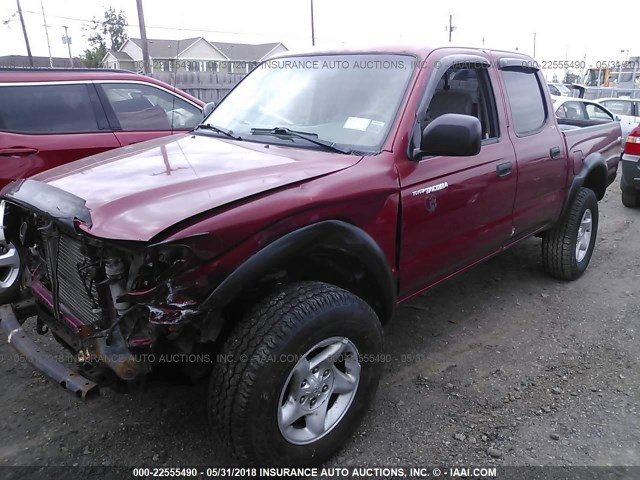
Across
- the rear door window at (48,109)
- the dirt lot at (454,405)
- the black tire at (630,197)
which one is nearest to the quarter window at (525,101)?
the dirt lot at (454,405)

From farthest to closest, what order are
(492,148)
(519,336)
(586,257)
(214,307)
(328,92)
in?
(586,257), (519,336), (492,148), (328,92), (214,307)

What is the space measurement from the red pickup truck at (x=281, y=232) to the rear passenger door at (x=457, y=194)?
13 millimetres

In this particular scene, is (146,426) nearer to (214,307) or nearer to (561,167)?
(214,307)

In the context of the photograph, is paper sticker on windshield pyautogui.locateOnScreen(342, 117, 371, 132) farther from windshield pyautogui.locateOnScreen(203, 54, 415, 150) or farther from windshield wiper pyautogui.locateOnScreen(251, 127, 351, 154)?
windshield wiper pyautogui.locateOnScreen(251, 127, 351, 154)

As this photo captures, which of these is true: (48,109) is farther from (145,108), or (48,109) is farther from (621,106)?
(621,106)

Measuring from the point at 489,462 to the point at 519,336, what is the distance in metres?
1.45

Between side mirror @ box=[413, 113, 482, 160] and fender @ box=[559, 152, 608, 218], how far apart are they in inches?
88.3

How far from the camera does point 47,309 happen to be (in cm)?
250

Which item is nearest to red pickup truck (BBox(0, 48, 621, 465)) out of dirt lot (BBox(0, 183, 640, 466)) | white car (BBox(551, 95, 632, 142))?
dirt lot (BBox(0, 183, 640, 466))

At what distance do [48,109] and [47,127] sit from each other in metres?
0.18

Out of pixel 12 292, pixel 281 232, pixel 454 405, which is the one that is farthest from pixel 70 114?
pixel 454 405

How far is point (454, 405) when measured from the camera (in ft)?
9.60

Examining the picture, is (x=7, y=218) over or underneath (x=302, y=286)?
over

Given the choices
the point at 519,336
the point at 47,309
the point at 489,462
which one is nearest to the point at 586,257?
the point at 519,336
